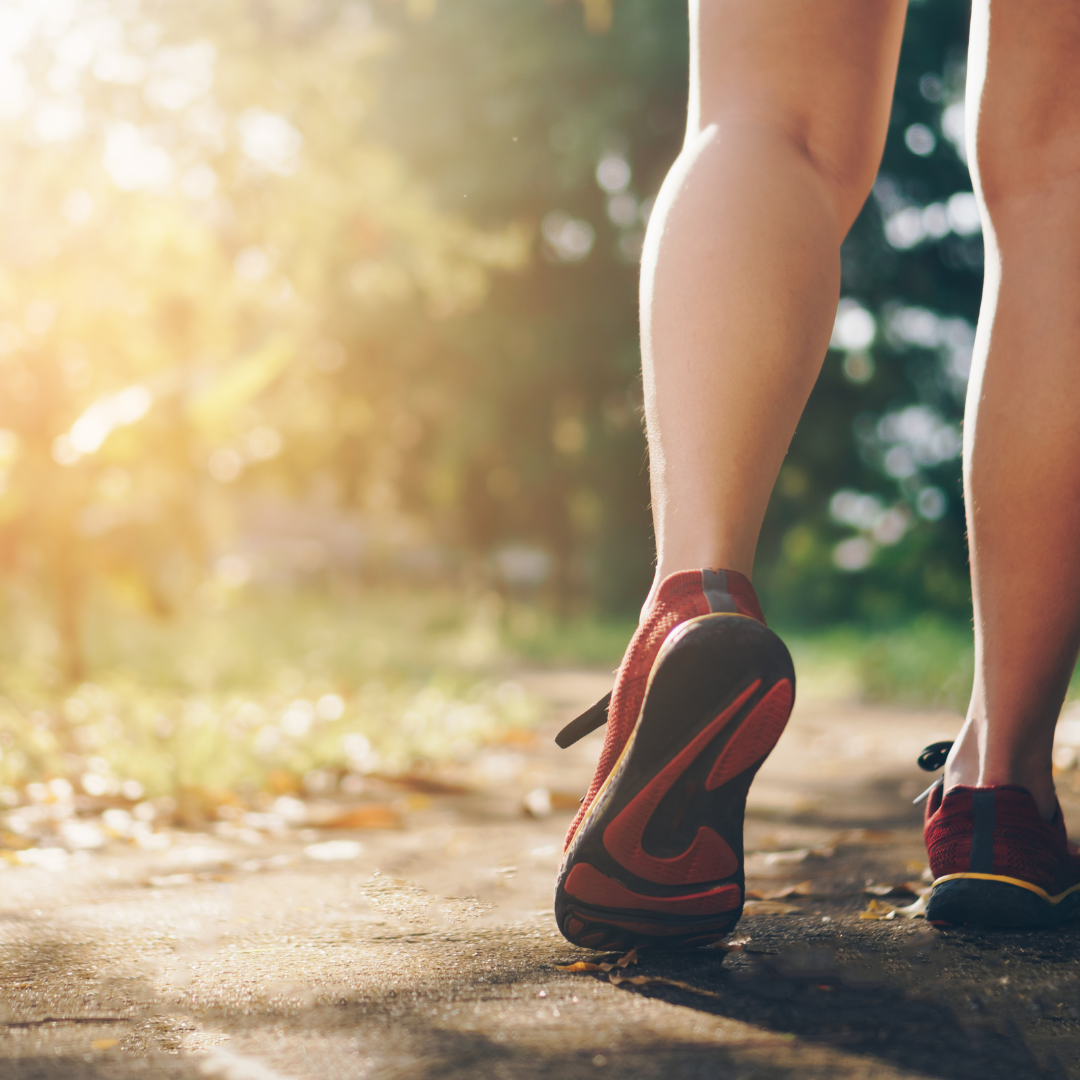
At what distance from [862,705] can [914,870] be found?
15.8ft

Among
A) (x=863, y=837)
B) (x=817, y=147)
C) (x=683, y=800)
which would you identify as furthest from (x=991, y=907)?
(x=817, y=147)

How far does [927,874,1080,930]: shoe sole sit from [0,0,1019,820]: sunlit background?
187 centimetres

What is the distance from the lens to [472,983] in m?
0.92

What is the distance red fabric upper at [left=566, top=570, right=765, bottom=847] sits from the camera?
967 millimetres

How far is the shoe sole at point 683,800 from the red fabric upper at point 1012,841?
302 millimetres

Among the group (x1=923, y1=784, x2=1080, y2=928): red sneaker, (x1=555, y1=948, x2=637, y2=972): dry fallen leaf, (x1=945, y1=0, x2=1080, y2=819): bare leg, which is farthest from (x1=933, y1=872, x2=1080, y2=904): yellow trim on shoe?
(x1=555, y1=948, x2=637, y2=972): dry fallen leaf

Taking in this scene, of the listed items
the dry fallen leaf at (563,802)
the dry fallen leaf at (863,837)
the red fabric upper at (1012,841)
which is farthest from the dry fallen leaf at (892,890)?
the dry fallen leaf at (563,802)

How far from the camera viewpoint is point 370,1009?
0.84 metres

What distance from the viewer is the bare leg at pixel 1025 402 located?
1198 mm

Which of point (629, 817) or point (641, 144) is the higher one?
point (641, 144)

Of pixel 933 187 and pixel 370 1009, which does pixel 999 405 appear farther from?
pixel 933 187

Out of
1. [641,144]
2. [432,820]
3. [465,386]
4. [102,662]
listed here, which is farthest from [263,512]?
[432,820]

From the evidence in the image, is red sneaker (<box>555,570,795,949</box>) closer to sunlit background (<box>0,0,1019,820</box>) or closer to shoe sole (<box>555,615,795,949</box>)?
shoe sole (<box>555,615,795,949</box>)

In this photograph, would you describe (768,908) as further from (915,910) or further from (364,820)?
(364,820)
